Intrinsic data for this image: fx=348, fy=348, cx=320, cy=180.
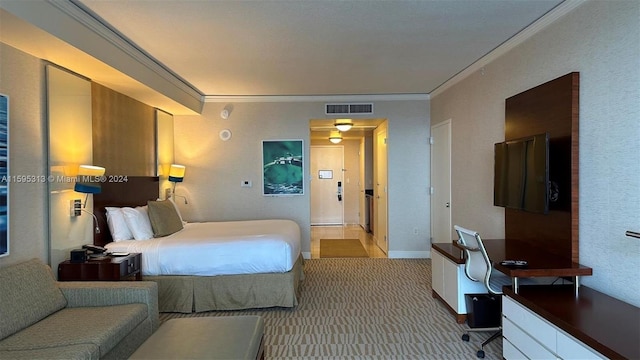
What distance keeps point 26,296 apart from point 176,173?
3192 mm

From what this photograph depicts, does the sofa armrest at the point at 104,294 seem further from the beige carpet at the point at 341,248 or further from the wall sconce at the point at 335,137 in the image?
the wall sconce at the point at 335,137

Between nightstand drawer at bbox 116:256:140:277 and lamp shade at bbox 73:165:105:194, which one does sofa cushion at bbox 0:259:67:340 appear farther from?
lamp shade at bbox 73:165:105:194

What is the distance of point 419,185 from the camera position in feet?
19.4

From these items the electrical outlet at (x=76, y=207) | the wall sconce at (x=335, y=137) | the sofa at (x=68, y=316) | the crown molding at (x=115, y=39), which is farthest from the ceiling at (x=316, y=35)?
the wall sconce at (x=335, y=137)

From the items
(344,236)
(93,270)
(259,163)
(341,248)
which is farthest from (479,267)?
(344,236)

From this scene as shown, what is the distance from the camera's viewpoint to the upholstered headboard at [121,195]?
3660mm

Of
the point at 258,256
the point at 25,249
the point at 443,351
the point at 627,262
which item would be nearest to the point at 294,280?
the point at 258,256

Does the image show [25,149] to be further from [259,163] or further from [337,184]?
[337,184]

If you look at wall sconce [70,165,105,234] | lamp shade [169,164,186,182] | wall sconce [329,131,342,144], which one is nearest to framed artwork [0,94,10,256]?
wall sconce [70,165,105,234]

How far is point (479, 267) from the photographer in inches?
114

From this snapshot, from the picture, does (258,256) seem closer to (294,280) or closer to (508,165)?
(294,280)

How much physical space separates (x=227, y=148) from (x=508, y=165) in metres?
4.18

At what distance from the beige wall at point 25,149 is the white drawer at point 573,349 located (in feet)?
12.1

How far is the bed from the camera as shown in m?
3.61
